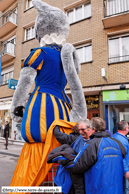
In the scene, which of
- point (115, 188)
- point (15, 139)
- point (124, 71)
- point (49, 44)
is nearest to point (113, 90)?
point (124, 71)

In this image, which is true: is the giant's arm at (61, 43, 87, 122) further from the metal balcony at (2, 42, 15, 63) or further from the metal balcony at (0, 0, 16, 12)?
the metal balcony at (0, 0, 16, 12)

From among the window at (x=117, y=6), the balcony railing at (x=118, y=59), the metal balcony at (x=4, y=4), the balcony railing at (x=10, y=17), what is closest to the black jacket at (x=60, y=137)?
the balcony railing at (x=118, y=59)

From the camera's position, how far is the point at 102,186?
1.53 m

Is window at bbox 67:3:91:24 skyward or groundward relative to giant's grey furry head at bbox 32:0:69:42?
skyward

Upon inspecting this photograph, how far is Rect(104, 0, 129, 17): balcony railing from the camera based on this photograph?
785 cm

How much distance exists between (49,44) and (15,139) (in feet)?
32.3

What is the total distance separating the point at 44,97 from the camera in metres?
1.98

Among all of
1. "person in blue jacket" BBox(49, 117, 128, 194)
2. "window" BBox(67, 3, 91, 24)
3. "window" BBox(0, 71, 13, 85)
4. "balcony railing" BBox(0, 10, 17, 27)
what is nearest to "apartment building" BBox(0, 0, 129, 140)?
"window" BBox(67, 3, 91, 24)

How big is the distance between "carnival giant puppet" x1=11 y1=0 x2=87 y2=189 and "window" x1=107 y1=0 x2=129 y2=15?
691 cm

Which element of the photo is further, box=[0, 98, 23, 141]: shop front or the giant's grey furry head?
box=[0, 98, 23, 141]: shop front

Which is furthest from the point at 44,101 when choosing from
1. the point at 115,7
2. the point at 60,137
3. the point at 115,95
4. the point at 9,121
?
the point at 9,121

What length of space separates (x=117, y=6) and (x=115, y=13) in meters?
0.61

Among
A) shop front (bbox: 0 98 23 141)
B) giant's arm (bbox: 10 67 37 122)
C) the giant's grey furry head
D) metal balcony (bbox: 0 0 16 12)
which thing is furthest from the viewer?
metal balcony (bbox: 0 0 16 12)

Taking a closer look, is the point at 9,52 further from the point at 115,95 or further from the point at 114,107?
the point at 114,107
